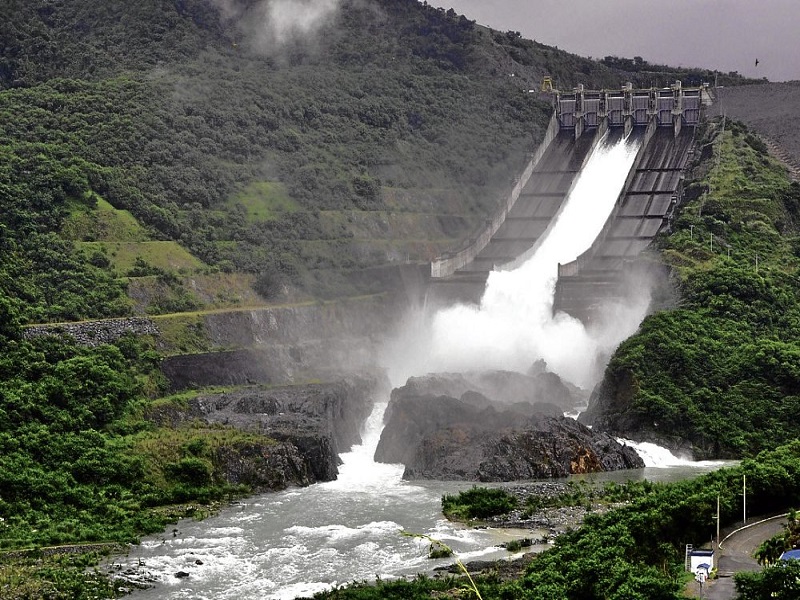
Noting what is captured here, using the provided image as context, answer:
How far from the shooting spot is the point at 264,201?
91438mm

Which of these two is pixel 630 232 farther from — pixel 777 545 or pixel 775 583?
pixel 775 583

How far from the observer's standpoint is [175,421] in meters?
65.6

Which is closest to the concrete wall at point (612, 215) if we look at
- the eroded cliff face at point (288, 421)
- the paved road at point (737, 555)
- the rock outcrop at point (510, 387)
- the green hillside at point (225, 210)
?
the green hillside at point (225, 210)

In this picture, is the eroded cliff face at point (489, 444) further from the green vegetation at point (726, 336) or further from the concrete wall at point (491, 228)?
the concrete wall at point (491, 228)

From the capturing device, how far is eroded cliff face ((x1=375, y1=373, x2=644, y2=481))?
203 feet

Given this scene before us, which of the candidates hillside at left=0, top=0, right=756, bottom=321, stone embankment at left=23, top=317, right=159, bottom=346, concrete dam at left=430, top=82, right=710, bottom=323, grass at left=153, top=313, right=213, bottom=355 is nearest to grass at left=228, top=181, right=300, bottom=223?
hillside at left=0, top=0, right=756, bottom=321

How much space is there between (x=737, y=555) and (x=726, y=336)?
3452 centimetres

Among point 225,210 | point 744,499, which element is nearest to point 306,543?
point 744,499

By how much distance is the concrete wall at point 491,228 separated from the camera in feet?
300

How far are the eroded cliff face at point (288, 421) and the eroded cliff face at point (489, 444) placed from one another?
3.44m

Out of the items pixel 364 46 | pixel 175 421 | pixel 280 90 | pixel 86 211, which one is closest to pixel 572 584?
pixel 175 421

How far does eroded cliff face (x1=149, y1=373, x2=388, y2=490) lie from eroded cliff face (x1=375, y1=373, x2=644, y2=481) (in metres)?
3.44

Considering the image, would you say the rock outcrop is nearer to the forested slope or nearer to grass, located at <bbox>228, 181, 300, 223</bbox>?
the forested slope

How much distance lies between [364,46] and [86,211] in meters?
50.9
